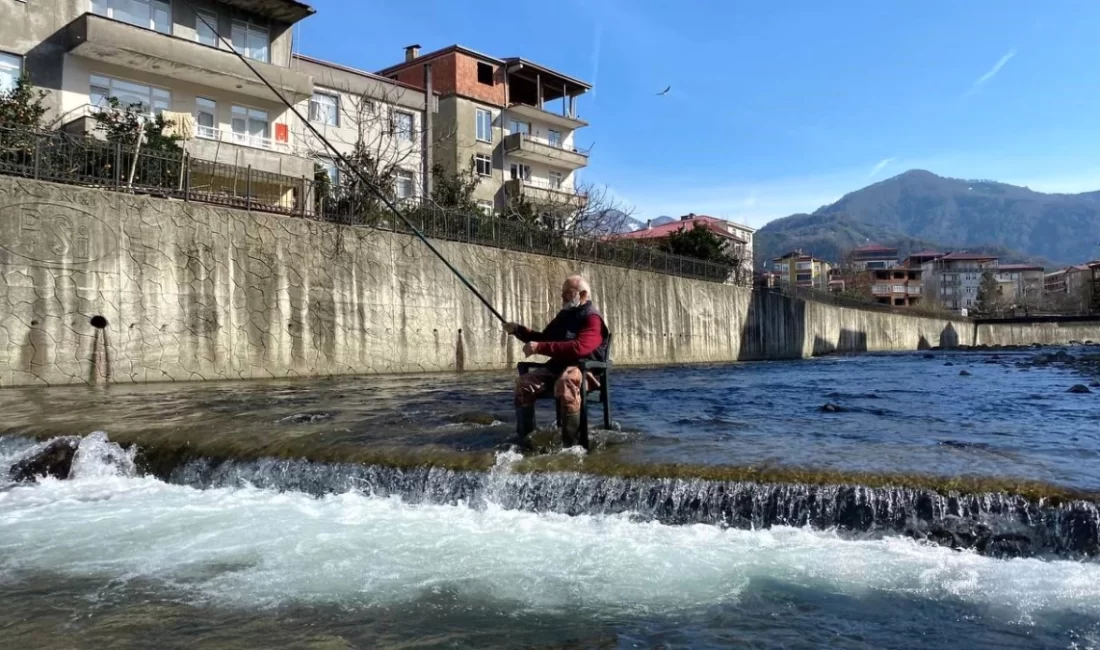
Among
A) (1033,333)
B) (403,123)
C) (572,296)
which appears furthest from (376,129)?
(1033,333)

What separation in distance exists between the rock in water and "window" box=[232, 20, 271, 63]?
986 inches

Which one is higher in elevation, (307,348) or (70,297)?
(70,297)

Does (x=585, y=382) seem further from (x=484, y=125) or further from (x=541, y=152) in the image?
(x=541, y=152)

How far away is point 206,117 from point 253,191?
6.93m

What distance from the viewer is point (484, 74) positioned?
45938 millimetres

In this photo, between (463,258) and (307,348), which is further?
(463,258)

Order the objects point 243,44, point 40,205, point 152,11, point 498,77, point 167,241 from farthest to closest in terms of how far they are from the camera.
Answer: point 498,77
point 243,44
point 152,11
point 167,241
point 40,205

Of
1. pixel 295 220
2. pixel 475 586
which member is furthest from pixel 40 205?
pixel 475 586

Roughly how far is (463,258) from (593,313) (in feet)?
56.5

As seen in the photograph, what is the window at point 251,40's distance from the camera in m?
29.2

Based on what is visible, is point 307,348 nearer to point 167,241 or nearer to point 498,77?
point 167,241

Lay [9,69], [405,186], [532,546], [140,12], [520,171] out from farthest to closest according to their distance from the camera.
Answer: [520,171] → [405,186] → [140,12] → [9,69] → [532,546]

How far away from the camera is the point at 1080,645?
3695 mm

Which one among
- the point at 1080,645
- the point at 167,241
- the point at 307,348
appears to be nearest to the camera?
the point at 1080,645
